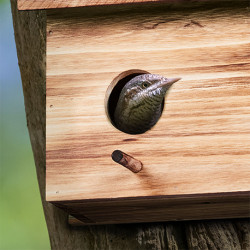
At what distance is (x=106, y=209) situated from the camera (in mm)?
1625

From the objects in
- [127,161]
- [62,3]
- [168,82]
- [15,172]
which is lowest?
[15,172]

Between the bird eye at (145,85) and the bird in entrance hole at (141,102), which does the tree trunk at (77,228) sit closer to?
the bird in entrance hole at (141,102)

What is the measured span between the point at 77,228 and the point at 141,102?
670mm

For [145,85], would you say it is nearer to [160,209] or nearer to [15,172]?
[160,209]

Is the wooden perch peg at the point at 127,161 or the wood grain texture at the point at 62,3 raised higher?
the wood grain texture at the point at 62,3

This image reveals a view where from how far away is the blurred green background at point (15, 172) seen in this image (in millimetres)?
2502

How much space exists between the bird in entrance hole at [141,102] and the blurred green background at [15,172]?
98cm

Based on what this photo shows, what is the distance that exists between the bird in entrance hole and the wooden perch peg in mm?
300

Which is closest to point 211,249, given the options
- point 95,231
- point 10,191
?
point 95,231

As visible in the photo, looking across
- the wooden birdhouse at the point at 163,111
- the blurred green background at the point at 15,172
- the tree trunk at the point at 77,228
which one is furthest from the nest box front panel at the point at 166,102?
the blurred green background at the point at 15,172

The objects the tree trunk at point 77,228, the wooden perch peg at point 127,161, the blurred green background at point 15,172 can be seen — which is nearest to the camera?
the wooden perch peg at point 127,161

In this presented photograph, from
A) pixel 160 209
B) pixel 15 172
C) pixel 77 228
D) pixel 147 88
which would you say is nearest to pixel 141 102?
Result: pixel 147 88

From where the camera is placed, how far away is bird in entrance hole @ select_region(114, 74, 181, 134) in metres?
1.54

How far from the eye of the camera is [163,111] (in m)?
1.52
